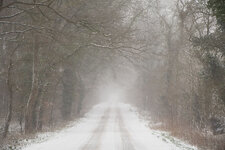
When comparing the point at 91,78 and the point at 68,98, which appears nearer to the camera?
the point at 68,98

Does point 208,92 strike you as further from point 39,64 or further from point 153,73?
point 153,73

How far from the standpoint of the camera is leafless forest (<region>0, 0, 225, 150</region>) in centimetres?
1232

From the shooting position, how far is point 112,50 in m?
14.5

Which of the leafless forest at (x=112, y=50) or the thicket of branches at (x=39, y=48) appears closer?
the leafless forest at (x=112, y=50)

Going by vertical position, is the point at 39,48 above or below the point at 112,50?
above

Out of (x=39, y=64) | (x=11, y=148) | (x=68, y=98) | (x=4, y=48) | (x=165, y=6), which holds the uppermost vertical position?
(x=165, y=6)

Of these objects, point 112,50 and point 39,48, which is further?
point 39,48

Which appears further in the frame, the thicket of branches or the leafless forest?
the thicket of branches

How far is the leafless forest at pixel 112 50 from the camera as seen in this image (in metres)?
12.3

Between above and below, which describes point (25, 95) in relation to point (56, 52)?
below

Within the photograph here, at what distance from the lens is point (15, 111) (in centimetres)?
2056

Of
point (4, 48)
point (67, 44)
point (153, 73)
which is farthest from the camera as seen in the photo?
point (153, 73)

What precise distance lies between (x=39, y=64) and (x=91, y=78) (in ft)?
83.5

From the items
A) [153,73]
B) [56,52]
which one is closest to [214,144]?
[56,52]
